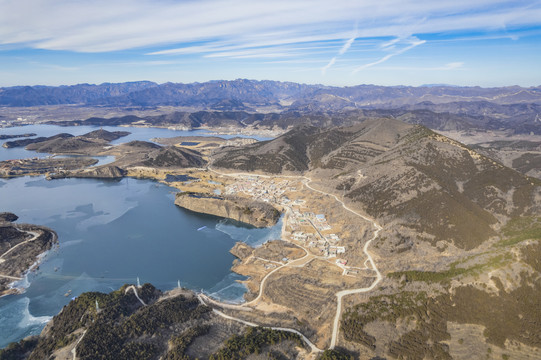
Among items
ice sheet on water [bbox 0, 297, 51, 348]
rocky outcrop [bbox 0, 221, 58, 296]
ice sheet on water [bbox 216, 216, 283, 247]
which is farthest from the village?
rocky outcrop [bbox 0, 221, 58, 296]

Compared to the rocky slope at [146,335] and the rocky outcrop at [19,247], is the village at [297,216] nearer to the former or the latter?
the rocky slope at [146,335]

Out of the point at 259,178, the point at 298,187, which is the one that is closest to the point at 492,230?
the point at 298,187

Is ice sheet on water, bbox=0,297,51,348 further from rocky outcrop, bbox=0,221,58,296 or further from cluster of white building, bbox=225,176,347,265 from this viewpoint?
cluster of white building, bbox=225,176,347,265

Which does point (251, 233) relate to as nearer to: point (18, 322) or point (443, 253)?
point (443, 253)

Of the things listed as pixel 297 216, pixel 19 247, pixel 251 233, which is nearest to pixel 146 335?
pixel 251 233

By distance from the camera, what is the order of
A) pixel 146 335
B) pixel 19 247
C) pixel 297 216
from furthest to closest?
pixel 297 216, pixel 19 247, pixel 146 335

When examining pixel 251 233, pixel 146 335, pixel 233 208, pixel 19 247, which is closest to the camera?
pixel 146 335

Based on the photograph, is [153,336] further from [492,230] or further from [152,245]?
→ [492,230]
